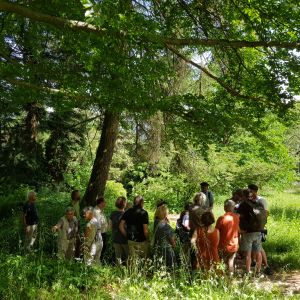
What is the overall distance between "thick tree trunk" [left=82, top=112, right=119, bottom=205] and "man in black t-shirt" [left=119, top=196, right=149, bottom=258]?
159 inches

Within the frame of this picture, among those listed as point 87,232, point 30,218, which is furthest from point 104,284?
point 30,218

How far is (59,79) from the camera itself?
8.69 meters

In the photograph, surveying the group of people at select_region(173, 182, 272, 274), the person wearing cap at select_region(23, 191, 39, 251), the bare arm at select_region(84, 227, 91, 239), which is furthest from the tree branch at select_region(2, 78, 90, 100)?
the group of people at select_region(173, 182, 272, 274)

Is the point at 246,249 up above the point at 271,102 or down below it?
below

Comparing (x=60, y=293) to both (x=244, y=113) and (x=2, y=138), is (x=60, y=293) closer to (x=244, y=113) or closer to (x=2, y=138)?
(x=244, y=113)

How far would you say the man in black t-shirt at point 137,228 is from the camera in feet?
24.4

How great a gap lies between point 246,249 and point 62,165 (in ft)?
41.0

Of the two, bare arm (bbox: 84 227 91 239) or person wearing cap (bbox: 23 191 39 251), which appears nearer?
bare arm (bbox: 84 227 91 239)

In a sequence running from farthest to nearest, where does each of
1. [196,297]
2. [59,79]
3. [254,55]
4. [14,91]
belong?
[254,55] < [14,91] < [59,79] < [196,297]

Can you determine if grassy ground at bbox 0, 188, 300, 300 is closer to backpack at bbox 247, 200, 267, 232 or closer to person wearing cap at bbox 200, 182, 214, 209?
backpack at bbox 247, 200, 267, 232

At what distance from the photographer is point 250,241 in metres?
8.12

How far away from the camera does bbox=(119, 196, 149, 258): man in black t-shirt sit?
293 inches

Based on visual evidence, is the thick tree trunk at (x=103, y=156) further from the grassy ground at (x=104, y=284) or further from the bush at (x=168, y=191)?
the bush at (x=168, y=191)

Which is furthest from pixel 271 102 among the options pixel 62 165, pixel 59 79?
pixel 62 165
